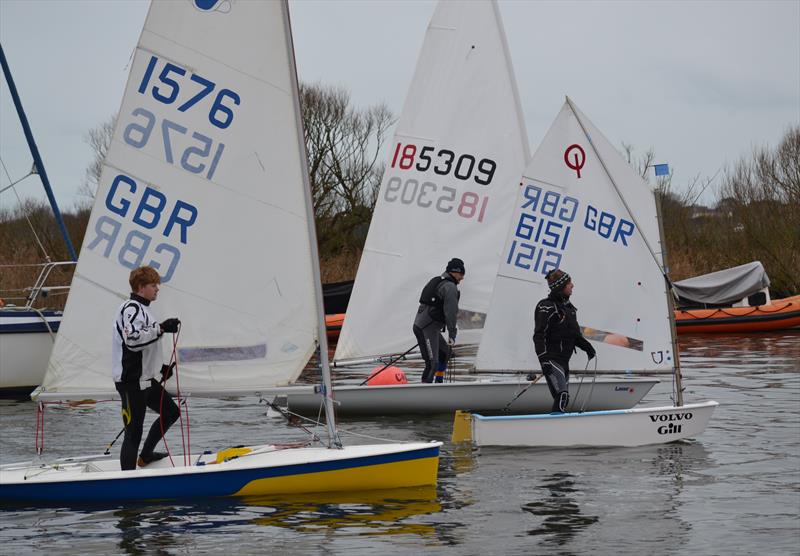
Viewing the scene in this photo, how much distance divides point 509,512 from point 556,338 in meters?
3.25

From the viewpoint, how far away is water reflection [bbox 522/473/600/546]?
828 centimetres

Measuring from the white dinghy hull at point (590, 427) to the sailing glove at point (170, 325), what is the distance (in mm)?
4033

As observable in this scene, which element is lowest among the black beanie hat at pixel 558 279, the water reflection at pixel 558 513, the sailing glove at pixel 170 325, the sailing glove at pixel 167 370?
the water reflection at pixel 558 513

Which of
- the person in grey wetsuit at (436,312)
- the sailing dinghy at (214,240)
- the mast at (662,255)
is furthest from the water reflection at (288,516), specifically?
the person in grey wetsuit at (436,312)

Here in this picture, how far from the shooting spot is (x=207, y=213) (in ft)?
30.8

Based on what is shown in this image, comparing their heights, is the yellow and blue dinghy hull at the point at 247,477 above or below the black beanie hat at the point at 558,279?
below

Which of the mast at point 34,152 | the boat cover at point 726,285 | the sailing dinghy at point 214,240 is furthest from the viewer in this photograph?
the boat cover at point 726,285

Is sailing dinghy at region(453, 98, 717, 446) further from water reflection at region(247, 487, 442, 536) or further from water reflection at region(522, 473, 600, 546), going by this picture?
water reflection at region(247, 487, 442, 536)

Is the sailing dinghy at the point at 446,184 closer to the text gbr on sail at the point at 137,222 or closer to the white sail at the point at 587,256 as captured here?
the white sail at the point at 587,256

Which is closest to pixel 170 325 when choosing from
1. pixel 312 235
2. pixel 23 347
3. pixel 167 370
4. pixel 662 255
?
pixel 167 370

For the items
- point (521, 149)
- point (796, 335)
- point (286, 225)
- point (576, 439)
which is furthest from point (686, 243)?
point (286, 225)

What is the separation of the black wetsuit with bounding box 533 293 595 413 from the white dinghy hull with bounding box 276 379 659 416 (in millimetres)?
1293

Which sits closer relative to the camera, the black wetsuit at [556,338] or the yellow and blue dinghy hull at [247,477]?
the yellow and blue dinghy hull at [247,477]

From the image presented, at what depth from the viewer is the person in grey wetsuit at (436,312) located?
46.1 feet
